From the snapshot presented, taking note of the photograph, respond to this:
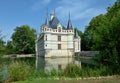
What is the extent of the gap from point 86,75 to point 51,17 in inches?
1873

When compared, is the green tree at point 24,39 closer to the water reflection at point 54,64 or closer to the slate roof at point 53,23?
the slate roof at point 53,23

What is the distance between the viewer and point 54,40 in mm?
52219

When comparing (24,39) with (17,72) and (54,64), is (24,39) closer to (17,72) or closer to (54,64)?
(54,64)

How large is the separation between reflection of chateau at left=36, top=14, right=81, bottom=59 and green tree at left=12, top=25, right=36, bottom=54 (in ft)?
45.0

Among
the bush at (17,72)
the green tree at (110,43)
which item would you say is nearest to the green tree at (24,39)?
the green tree at (110,43)

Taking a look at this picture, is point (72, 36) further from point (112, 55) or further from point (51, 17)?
point (112, 55)

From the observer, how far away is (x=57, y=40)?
5281cm

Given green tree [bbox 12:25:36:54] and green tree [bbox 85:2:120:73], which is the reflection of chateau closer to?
green tree [bbox 12:25:36:54]

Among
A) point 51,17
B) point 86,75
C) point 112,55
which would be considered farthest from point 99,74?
Result: point 51,17

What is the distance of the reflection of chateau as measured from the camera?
5075 centimetres

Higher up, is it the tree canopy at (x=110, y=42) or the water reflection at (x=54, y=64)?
the tree canopy at (x=110, y=42)

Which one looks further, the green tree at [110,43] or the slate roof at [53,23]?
the slate roof at [53,23]

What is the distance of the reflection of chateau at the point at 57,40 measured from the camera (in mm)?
50750

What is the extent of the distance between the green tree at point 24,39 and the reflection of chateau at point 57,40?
13.7 m
